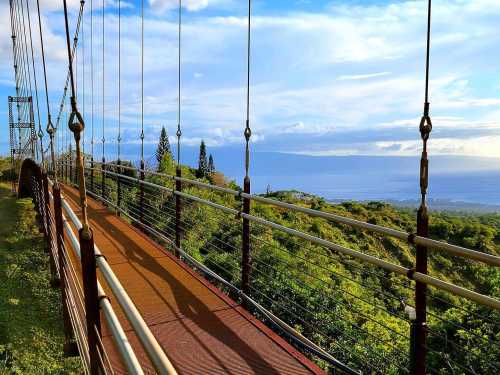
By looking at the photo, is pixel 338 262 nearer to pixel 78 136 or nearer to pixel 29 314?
pixel 29 314

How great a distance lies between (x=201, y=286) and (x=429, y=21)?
2472 mm

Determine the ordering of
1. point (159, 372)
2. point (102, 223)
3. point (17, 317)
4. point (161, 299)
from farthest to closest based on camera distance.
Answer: point (102, 223) < point (17, 317) < point (161, 299) < point (159, 372)

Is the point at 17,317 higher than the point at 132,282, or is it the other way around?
the point at 132,282

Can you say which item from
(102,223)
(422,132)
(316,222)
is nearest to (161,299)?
(422,132)

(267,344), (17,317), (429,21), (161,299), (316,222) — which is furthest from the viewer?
(316,222)

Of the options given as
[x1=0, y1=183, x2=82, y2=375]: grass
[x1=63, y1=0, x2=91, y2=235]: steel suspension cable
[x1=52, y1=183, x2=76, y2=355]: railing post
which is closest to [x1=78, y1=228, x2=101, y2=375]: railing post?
[x1=63, y1=0, x2=91, y2=235]: steel suspension cable

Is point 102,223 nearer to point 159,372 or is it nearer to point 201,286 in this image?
point 201,286

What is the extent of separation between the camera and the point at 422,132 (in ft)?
6.71

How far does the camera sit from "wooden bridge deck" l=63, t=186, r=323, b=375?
2406 mm

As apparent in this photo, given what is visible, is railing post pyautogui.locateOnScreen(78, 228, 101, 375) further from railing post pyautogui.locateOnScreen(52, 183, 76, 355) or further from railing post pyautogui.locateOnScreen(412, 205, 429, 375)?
railing post pyautogui.locateOnScreen(52, 183, 76, 355)

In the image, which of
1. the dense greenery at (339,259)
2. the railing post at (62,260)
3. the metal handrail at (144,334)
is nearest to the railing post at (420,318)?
the metal handrail at (144,334)

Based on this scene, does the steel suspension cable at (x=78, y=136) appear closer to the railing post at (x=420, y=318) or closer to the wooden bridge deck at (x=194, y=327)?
the wooden bridge deck at (x=194, y=327)

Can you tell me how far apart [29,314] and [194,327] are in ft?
7.62

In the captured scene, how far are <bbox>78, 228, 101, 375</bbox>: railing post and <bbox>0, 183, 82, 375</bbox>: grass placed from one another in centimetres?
216
